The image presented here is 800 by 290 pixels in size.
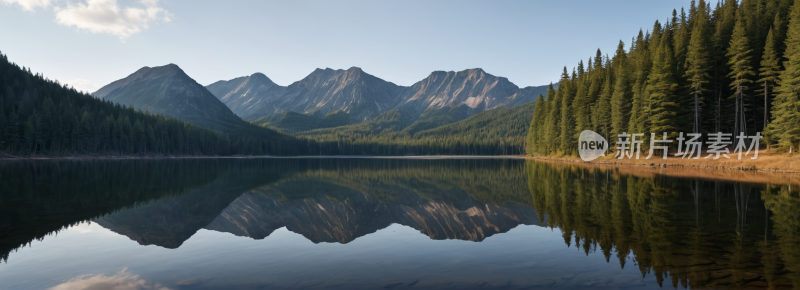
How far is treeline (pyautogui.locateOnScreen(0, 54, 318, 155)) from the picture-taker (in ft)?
340

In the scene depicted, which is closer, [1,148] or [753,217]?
[753,217]

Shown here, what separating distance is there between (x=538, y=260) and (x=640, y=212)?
1049cm

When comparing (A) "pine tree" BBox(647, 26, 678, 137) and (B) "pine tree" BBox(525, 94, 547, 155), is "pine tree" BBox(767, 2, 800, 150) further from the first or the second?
(B) "pine tree" BBox(525, 94, 547, 155)

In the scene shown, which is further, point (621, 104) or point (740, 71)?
point (621, 104)

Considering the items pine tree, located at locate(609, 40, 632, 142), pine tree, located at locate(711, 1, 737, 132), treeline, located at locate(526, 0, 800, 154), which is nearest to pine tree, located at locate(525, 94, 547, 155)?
treeline, located at locate(526, 0, 800, 154)

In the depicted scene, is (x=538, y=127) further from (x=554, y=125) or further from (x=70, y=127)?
(x=70, y=127)

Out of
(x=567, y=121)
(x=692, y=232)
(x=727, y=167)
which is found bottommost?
(x=727, y=167)

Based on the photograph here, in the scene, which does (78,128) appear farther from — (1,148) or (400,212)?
(400,212)

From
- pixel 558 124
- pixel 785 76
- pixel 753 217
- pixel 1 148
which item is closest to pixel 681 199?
pixel 753 217

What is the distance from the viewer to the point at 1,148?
9819cm

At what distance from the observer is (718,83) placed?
6469 cm

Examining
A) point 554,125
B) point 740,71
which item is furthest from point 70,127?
point 740,71

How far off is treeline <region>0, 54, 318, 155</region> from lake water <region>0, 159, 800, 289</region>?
110 metres

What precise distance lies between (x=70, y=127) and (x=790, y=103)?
549 feet
